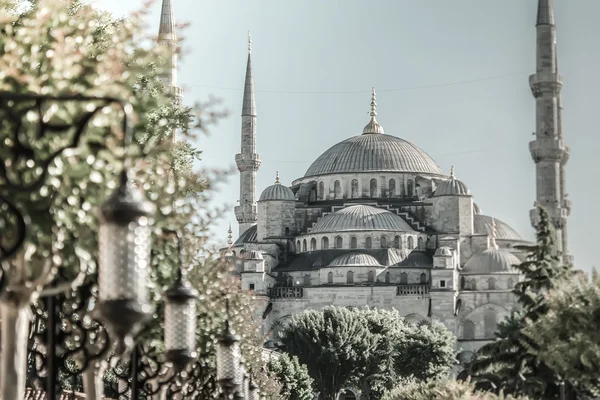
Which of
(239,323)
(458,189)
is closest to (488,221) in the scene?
(458,189)

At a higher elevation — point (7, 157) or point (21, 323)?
point (7, 157)

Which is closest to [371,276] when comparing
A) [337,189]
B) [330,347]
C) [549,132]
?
[330,347]

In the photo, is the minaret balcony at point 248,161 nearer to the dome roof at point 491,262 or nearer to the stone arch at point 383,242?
the stone arch at point 383,242

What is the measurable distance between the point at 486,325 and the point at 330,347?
63.1 ft

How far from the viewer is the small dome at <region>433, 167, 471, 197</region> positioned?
10956 centimetres

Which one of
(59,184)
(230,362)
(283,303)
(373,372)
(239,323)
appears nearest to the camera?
(59,184)

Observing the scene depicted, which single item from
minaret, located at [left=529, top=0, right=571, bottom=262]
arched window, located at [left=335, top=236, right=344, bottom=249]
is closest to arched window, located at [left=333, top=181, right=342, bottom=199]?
arched window, located at [left=335, top=236, right=344, bottom=249]

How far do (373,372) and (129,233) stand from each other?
81.5m

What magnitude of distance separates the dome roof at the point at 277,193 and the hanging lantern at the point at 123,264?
346 feet

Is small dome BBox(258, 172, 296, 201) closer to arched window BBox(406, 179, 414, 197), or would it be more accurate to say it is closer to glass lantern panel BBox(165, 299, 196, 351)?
arched window BBox(406, 179, 414, 197)

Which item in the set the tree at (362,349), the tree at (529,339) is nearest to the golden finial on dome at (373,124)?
the tree at (362,349)

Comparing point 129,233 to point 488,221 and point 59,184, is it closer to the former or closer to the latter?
point 59,184

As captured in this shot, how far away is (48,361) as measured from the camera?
10438 mm

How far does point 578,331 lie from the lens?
86.6ft
